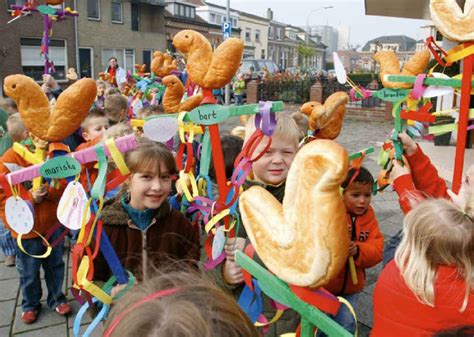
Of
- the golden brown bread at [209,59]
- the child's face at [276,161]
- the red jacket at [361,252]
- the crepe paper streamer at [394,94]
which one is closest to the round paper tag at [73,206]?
the golden brown bread at [209,59]

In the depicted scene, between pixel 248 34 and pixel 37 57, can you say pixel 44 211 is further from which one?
pixel 248 34

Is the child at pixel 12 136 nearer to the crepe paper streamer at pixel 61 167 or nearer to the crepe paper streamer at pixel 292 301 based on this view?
the crepe paper streamer at pixel 61 167

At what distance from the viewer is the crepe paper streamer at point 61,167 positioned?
1.59 metres

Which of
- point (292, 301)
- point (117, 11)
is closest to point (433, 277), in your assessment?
point (292, 301)

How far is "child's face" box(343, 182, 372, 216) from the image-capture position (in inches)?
90.0

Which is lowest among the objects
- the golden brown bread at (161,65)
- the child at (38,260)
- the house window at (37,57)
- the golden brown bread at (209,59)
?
the child at (38,260)

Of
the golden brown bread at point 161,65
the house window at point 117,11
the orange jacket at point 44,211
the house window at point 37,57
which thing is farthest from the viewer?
the house window at point 117,11

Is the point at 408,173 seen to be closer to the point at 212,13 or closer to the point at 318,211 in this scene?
the point at 318,211

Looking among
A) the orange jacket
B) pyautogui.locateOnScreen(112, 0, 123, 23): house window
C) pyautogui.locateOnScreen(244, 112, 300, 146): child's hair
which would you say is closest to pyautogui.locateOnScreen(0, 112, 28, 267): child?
the orange jacket

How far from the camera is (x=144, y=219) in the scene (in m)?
1.98

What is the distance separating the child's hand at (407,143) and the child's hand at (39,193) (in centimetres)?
188

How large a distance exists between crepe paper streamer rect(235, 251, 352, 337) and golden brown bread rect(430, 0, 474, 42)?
129 centimetres

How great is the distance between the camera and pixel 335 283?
86.5 inches

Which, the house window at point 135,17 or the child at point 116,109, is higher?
the house window at point 135,17
